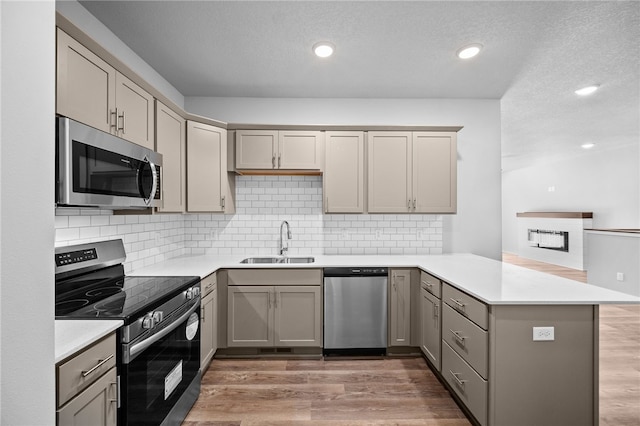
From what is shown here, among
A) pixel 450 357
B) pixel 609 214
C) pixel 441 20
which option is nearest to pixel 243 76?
pixel 441 20

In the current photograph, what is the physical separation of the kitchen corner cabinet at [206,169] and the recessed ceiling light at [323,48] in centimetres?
125

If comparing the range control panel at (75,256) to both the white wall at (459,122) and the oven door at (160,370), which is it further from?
the white wall at (459,122)

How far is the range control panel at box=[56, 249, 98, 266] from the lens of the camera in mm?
1839

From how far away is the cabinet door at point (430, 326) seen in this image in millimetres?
2584

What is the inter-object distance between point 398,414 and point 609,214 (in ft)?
25.1

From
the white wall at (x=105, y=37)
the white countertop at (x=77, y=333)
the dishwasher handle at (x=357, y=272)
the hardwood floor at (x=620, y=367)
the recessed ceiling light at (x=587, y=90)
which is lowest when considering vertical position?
the hardwood floor at (x=620, y=367)

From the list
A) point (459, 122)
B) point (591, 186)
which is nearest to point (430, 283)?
point (459, 122)

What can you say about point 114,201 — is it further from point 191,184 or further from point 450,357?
point 450,357

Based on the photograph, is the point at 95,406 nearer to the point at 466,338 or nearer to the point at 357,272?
the point at 466,338

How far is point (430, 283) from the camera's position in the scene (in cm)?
274

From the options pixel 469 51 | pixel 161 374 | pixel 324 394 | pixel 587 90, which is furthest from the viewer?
pixel 587 90

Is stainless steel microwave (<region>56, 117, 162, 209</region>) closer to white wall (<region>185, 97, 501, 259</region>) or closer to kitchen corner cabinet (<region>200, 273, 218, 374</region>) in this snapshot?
kitchen corner cabinet (<region>200, 273, 218, 374</region>)

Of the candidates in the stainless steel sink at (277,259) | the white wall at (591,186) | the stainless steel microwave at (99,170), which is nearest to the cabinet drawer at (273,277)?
the stainless steel sink at (277,259)

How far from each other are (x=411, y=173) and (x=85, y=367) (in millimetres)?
2959
